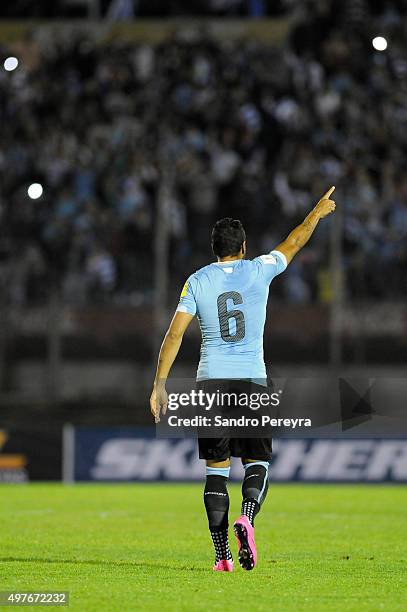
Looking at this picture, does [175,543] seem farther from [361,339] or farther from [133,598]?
[361,339]

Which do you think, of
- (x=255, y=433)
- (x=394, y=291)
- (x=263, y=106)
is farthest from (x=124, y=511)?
(x=263, y=106)

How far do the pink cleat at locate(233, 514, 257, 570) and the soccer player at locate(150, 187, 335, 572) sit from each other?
21 cm

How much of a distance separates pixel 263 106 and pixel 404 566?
1420 cm

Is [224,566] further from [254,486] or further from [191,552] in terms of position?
[191,552]

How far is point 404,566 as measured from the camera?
9180 millimetres

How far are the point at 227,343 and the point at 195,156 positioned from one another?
1217cm

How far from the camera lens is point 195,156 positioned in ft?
66.9

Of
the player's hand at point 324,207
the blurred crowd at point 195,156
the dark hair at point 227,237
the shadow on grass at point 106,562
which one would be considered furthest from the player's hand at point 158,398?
the blurred crowd at point 195,156

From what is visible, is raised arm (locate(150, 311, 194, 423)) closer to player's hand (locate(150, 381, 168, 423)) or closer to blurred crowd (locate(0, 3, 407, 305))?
player's hand (locate(150, 381, 168, 423))

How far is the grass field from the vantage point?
7.43 m

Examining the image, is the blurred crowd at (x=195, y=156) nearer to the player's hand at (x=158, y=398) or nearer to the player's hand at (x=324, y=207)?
the player's hand at (x=324, y=207)

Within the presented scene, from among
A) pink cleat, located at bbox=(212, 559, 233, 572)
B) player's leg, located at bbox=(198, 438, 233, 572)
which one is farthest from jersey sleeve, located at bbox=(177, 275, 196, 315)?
pink cleat, located at bbox=(212, 559, 233, 572)

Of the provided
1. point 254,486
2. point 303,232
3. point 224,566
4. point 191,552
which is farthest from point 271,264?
point 191,552

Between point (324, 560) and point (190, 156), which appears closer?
point (324, 560)
